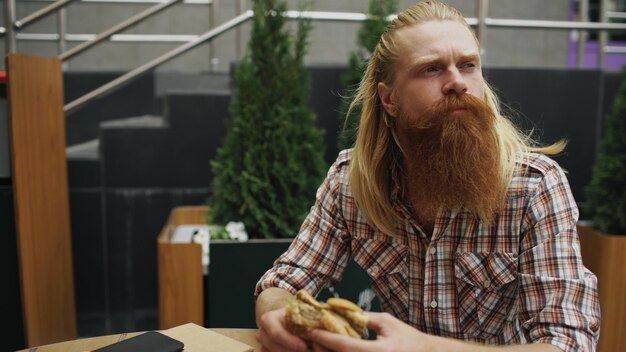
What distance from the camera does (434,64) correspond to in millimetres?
1406

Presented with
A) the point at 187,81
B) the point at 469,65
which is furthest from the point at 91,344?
the point at 187,81

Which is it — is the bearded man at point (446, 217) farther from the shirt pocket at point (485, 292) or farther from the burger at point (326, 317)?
the burger at point (326, 317)

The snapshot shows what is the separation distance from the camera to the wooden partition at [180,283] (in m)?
2.63

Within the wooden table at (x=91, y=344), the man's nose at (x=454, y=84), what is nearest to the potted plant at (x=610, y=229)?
the man's nose at (x=454, y=84)

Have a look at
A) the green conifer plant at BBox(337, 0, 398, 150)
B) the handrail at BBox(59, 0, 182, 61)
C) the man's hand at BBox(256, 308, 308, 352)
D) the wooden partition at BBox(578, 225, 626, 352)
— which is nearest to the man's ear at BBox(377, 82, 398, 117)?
the man's hand at BBox(256, 308, 308, 352)

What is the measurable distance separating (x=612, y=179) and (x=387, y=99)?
6.78 feet

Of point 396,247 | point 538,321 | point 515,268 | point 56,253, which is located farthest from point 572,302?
point 56,253

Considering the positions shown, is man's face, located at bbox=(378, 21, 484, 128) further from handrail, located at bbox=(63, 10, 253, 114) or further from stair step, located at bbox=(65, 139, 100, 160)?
stair step, located at bbox=(65, 139, 100, 160)

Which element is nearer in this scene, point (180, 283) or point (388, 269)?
point (388, 269)

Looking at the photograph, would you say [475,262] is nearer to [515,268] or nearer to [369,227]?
[515,268]

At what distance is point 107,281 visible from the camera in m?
3.59

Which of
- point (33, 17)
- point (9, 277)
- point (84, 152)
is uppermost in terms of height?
point (33, 17)

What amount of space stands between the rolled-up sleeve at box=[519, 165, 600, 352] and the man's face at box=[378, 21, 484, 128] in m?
0.32

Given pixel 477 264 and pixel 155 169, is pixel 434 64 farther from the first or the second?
pixel 155 169
